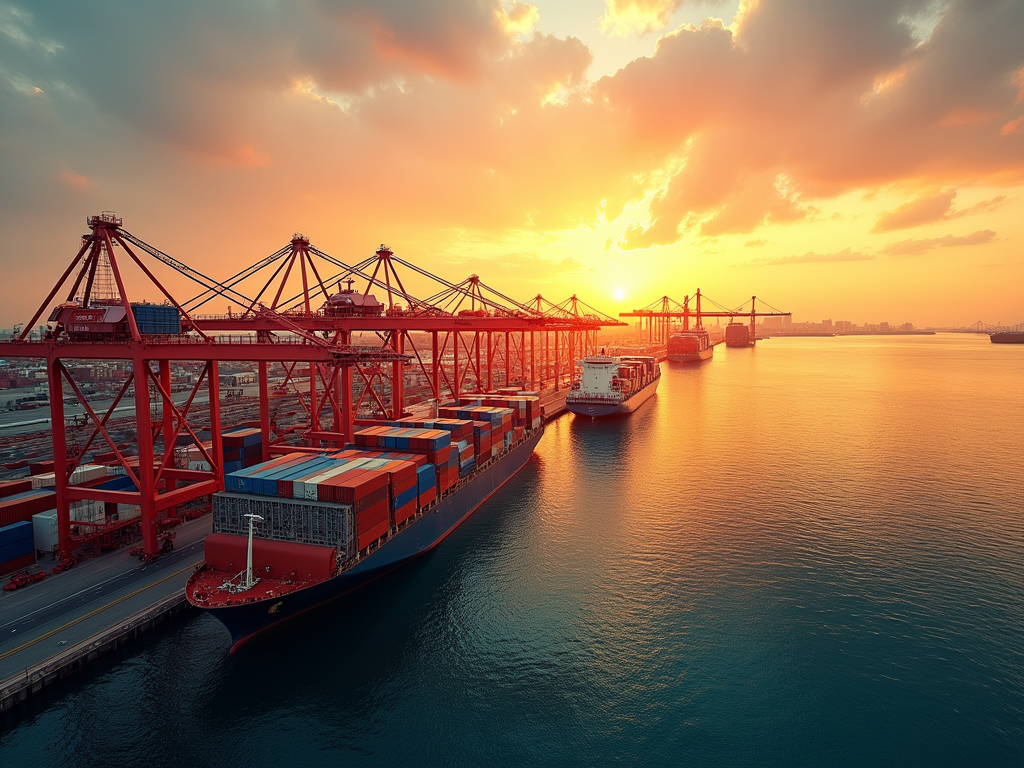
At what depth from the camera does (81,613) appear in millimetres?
22094

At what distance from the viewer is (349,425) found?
1545 inches

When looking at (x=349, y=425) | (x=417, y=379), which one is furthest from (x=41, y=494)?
(x=417, y=379)

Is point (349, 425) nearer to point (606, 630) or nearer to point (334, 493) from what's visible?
point (334, 493)

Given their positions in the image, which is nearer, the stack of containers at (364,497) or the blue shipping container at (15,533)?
the stack of containers at (364,497)

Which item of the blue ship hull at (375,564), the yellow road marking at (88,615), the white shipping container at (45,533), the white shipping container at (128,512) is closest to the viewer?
the yellow road marking at (88,615)

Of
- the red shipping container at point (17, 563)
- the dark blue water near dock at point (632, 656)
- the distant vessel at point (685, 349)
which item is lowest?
the dark blue water near dock at point (632, 656)

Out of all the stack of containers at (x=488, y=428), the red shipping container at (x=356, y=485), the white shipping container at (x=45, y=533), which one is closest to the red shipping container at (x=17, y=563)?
the white shipping container at (x=45, y=533)

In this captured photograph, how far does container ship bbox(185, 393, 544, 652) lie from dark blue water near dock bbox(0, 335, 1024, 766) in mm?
2224

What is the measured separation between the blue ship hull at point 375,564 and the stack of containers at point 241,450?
56.4ft

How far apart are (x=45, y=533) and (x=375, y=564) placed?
62.5 feet

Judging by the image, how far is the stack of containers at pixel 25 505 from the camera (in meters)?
27.3

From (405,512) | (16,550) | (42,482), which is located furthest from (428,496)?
(42,482)

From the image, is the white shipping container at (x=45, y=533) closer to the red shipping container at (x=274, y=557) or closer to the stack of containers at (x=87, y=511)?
the stack of containers at (x=87, y=511)

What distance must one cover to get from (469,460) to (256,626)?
64.2 ft
